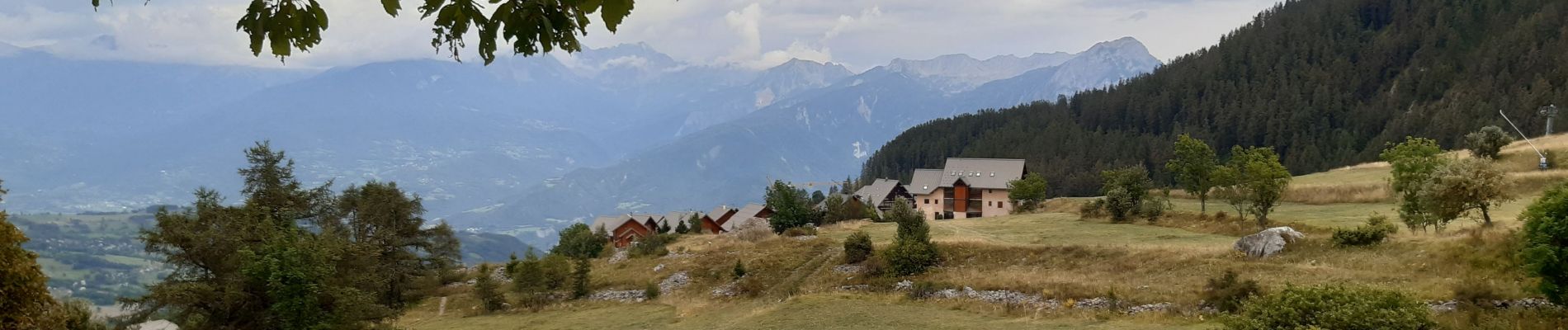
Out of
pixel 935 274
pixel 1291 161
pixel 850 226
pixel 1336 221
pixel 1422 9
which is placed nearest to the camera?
pixel 935 274

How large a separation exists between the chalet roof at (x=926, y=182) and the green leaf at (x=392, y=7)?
240 ft

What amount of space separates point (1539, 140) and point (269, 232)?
65.4 m

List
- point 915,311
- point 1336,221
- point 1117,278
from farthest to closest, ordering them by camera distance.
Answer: point 1336,221 → point 1117,278 → point 915,311

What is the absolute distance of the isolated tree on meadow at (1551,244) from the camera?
1230 centimetres

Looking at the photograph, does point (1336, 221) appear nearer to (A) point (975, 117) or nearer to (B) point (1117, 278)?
(B) point (1117, 278)

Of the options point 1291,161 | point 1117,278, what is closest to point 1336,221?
point 1117,278

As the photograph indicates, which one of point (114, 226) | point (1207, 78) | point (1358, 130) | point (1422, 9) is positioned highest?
point (1422, 9)

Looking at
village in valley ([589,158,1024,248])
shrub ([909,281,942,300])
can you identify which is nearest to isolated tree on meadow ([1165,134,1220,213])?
shrub ([909,281,942,300])

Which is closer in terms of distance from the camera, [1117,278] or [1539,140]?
[1117,278]

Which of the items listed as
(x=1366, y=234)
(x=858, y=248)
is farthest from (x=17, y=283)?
(x=1366, y=234)

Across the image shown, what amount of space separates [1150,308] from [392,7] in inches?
757

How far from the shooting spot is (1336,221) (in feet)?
101

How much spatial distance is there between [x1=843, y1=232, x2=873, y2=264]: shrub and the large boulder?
44.2 feet

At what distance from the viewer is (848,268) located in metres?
32.9
